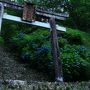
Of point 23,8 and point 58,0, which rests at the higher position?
point 23,8

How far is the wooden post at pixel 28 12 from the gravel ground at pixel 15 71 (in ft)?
6.81

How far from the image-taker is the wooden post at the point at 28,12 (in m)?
10.6

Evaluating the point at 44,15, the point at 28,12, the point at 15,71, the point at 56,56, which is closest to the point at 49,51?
the point at 15,71

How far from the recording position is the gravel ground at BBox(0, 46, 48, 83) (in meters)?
11.9

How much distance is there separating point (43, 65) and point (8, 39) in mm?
3392

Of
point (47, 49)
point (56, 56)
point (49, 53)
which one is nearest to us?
point (56, 56)

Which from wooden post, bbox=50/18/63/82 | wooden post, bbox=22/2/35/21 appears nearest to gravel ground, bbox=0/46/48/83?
wooden post, bbox=50/18/63/82

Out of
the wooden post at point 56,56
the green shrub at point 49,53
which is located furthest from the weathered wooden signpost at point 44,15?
the green shrub at point 49,53

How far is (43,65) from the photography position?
42.0 ft

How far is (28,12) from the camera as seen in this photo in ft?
35.2

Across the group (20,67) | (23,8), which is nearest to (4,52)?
(20,67)

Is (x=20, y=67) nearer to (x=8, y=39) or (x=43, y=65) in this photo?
(x=43, y=65)

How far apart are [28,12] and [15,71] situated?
8.26 ft

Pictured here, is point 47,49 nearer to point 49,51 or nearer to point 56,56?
point 49,51
